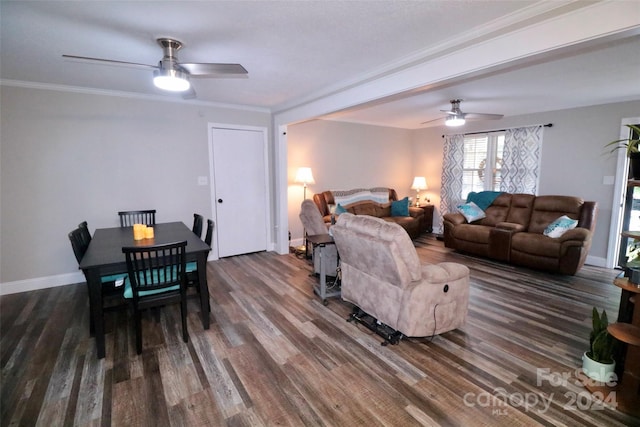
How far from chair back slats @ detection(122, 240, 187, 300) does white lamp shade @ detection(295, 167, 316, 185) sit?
3.05 meters

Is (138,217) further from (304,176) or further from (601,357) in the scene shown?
(601,357)

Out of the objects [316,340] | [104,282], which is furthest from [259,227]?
[316,340]

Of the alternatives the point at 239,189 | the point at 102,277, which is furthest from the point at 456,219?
the point at 102,277

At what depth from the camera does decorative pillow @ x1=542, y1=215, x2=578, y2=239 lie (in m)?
4.31

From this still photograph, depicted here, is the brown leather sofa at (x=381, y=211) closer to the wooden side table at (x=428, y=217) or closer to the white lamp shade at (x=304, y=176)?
the wooden side table at (x=428, y=217)

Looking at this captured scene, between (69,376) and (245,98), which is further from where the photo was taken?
(245,98)

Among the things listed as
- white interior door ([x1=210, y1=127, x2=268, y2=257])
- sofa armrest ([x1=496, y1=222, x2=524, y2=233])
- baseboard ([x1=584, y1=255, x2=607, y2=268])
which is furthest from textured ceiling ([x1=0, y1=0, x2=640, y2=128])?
baseboard ([x1=584, y1=255, x2=607, y2=268])

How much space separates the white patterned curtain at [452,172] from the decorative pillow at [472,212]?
96cm

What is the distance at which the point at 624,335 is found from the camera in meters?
1.83

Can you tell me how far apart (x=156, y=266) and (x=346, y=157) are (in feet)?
15.0

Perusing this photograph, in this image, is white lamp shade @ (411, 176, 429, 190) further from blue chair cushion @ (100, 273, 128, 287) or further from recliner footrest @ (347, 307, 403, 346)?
blue chair cushion @ (100, 273, 128, 287)

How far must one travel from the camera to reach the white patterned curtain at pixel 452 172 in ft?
20.8

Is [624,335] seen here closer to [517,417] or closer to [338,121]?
[517,417]

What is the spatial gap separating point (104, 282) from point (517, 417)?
3.62 metres
